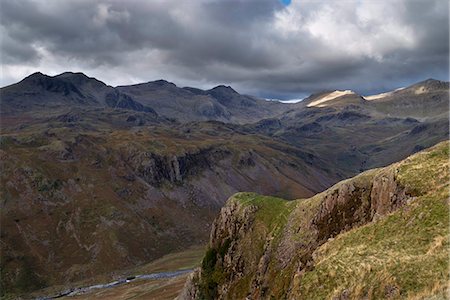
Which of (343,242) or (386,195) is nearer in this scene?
(343,242)

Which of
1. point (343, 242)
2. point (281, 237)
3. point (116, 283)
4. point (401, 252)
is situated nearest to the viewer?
point (401, 252)

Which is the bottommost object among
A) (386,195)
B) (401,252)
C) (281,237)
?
(281,237)

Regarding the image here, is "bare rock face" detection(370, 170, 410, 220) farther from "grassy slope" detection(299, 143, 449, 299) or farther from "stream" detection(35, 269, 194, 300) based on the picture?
"stream" detection(35, 269, 194, 300)

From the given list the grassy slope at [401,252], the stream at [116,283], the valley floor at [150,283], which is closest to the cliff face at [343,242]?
the grassy slope at [401,252]

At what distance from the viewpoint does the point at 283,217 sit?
50031mm

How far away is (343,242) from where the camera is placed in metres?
36.4

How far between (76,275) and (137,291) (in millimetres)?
58740

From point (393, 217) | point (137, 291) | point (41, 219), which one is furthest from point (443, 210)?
point (41, 219)

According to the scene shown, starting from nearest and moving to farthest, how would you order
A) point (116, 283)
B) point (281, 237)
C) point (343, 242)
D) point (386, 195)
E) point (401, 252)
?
point (401, 252) < point (343, 242) < point (386, 195) < point (281, 237) < point (116, 283)

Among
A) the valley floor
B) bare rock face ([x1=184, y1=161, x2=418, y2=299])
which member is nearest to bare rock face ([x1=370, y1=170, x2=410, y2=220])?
bare rock face ([x1=184, y1=161, x2=418, y2=299])

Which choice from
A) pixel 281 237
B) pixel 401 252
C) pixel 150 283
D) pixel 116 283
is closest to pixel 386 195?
pixel 401 252

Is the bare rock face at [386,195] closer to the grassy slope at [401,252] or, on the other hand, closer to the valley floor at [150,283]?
the grassy slope at [401,252]

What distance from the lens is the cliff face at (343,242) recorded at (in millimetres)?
27656

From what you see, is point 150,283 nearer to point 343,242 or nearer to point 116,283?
point 116,283
